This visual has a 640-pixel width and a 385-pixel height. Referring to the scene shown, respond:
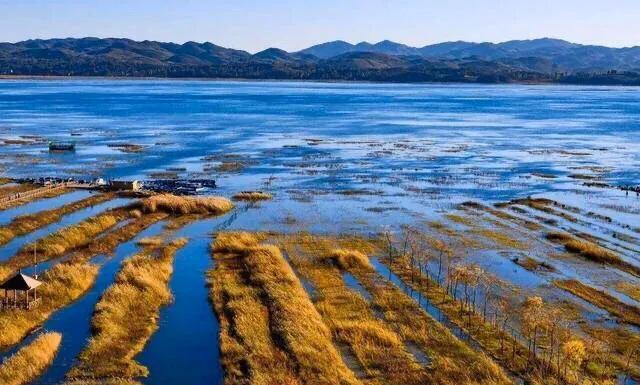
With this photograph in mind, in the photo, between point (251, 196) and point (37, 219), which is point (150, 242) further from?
point (251, 196)

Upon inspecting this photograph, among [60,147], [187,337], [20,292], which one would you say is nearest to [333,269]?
[187,337]

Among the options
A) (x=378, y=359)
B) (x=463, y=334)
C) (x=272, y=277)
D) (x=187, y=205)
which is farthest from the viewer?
(x=187, y=205)

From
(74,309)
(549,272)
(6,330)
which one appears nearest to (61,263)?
(74,309)

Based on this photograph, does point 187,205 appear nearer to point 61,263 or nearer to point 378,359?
point 61,263

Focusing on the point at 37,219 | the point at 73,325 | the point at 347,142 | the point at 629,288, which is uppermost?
the point at 73,325

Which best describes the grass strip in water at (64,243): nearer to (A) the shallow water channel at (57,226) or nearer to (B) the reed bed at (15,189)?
(A) the shallow water channel at (57,226)
